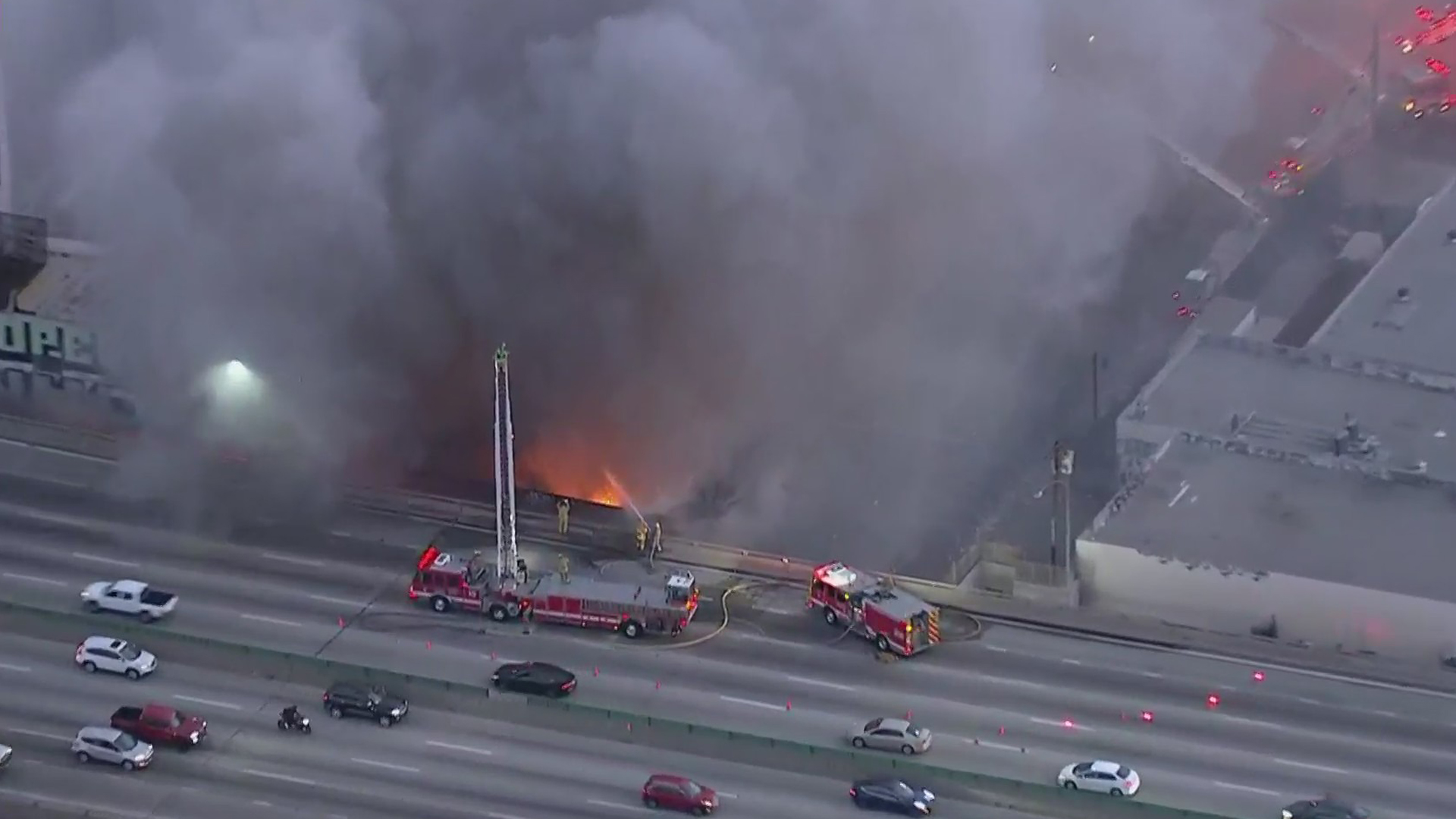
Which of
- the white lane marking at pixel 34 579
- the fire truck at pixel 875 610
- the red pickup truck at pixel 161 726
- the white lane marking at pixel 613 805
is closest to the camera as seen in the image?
the white lane marking at pixel 613 805

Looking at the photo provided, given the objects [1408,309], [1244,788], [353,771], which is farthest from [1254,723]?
[1408,309]

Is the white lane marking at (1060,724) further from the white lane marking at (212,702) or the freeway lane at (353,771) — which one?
the white lane marking at (212,702)

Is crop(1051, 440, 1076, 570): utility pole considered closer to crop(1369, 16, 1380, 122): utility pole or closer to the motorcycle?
the motorcycle

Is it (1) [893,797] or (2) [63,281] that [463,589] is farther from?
(2) [63,281]

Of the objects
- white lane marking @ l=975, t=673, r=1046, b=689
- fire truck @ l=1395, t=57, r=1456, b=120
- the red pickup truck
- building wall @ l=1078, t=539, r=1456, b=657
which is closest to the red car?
white lane marking @ l=975, t=673, r=1046, b=689

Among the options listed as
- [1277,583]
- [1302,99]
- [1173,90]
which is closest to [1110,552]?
[1277,583]

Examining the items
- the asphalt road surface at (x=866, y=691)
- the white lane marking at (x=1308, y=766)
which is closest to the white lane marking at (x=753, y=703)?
the asphalt road surface at (x=866, y=691)
